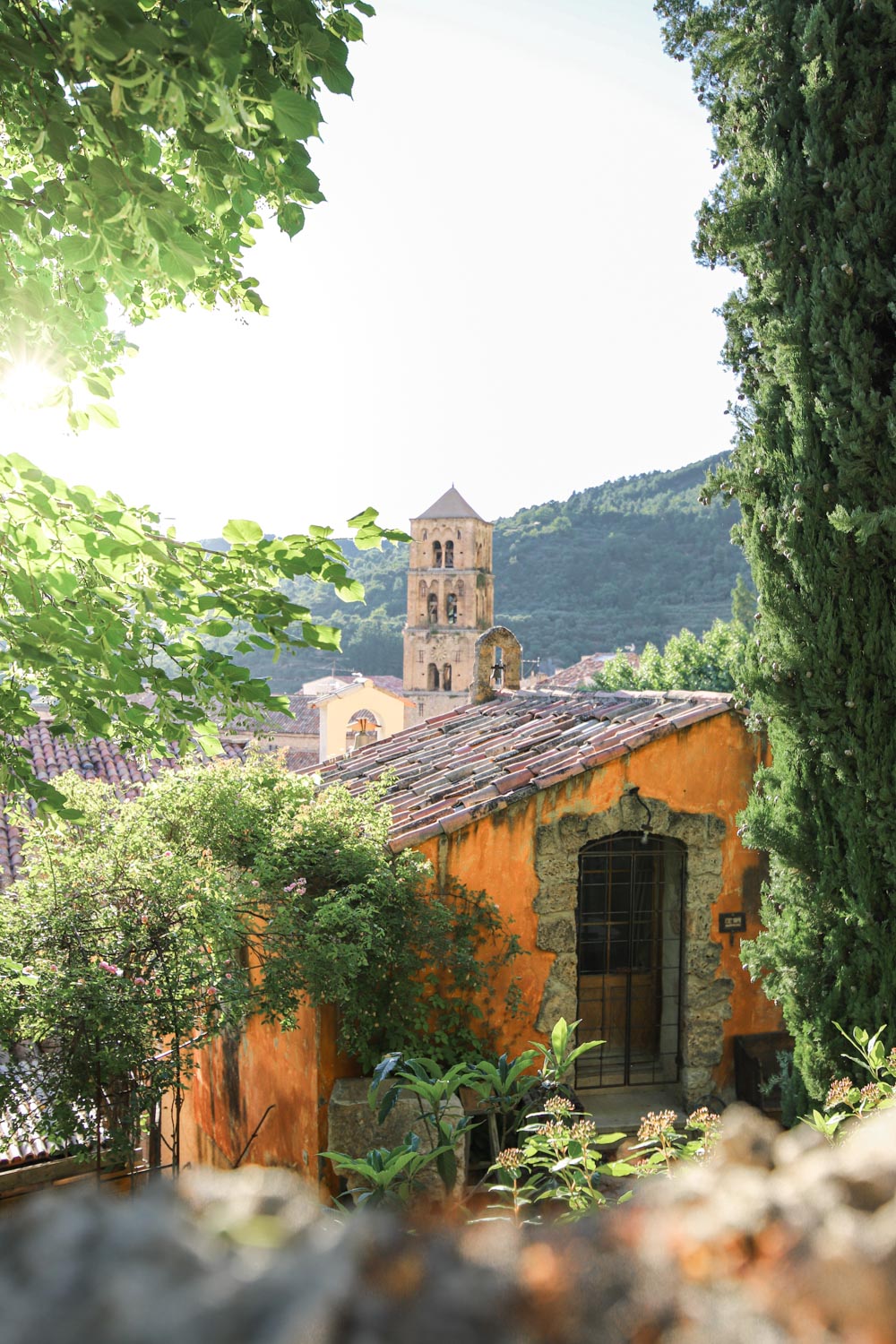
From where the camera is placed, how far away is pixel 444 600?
1898 inches

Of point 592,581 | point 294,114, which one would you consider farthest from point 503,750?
point 592,581

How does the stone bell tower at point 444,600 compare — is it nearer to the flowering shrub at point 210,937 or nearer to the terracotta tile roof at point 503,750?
the terracotta tile roof at point 503,750

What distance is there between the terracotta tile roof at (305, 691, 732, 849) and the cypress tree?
55.7 inches

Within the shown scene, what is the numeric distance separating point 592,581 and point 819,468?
56.3 meters

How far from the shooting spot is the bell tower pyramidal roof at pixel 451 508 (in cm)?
4856

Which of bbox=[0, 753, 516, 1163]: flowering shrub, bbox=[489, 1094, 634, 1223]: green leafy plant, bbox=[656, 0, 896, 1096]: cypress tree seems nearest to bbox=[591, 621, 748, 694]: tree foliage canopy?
bbox=[656, 0, 896, 1096]: cypress tree

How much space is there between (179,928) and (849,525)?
458 cm

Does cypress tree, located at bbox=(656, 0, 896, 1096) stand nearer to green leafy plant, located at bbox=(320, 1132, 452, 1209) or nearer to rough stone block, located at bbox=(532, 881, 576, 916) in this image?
rough stone block, located at bbox=(532, 881, 576, 916)

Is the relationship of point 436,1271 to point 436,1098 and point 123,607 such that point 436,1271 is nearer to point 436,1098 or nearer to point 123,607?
point 123,607

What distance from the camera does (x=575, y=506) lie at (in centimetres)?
6725

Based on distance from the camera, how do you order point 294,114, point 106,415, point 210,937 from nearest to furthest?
point 294,114, point 106,415, point 210,937

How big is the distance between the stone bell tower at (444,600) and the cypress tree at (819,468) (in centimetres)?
3968

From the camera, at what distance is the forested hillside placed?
189 feet

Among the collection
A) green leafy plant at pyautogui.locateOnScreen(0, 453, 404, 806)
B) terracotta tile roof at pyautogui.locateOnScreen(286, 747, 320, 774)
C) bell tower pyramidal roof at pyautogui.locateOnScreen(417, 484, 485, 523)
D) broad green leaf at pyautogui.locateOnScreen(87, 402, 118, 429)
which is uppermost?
bell tower pyramidal roof at pyautogui.locateOnScreen(417, 484, 485, 523)
